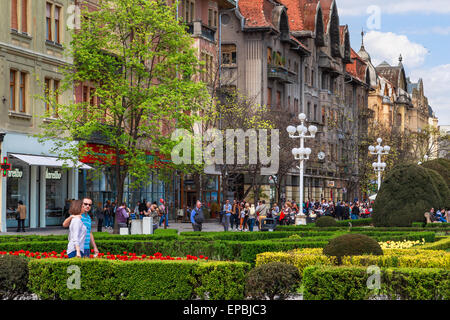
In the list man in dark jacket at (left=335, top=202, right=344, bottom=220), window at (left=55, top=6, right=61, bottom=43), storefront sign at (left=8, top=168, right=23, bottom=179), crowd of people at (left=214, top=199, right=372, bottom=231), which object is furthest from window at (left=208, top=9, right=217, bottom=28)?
storefront sign at (left=8, top=168, right=23, bottom=179)

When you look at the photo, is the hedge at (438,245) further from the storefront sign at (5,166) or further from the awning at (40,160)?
the storefront sign at (5,166)

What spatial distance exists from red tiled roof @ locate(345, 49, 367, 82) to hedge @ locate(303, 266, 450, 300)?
82.8 meters

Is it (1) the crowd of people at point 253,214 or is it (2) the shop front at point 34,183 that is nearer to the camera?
(2) the shop front at point 34,183

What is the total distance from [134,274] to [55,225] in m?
26.8

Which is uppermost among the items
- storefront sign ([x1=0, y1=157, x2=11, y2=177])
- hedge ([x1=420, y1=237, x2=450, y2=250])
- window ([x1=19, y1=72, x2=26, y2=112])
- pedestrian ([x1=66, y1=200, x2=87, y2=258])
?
window ([x1=19, y1=72, x2=26, y2=112])

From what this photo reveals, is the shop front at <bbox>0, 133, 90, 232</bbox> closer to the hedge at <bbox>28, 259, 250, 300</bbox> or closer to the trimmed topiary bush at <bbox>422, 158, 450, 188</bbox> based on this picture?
the hedge at <bbox>28, 259, 250, 300</bbox>

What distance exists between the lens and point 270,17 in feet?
217

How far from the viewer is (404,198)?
3662 centimetres

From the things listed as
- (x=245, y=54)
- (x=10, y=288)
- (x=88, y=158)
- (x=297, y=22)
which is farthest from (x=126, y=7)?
(x=297, y=22)

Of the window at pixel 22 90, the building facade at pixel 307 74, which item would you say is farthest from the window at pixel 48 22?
the building facade at pixel 307 74

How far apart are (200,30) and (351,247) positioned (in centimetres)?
3884

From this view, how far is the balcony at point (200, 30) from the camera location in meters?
54.1

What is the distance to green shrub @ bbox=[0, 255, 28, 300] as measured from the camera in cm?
1370

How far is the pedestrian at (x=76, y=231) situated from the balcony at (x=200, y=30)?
3887 cm
